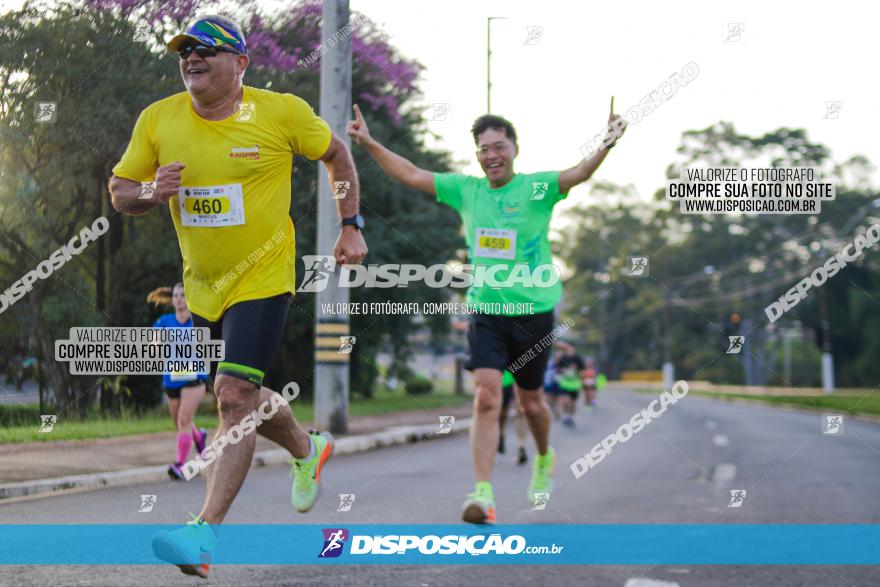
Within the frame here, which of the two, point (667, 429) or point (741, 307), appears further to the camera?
point (741, 307)

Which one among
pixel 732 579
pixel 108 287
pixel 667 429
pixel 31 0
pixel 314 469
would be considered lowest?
pixel 667 429

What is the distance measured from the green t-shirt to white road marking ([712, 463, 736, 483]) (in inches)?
179

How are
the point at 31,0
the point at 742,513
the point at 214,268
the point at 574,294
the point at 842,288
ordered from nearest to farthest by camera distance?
the point at 214,268 → the point at 742,513 → the point at 31,0 → the point at 842,288 → the point at 574,294

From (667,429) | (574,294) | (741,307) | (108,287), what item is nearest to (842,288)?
(741,307)

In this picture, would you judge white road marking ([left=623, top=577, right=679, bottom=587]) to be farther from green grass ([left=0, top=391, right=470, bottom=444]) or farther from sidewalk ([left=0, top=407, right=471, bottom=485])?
green grass ([left=0, top=391, right=470, bottom=444])

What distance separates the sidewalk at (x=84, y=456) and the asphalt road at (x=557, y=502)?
2.81ft

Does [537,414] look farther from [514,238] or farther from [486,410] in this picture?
[514,238]

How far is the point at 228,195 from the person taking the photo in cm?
426

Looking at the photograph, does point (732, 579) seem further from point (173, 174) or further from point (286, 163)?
point (173, 174)

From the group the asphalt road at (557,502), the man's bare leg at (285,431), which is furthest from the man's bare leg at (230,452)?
the asphalt road at (557,502)

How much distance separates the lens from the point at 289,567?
480 cm

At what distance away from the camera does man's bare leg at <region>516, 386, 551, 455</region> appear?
6.43m

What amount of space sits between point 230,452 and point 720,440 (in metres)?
13.1

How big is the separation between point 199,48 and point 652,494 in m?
5.73
